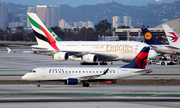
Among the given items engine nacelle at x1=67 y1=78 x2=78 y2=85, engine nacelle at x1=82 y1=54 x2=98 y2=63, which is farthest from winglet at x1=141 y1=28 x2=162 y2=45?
engine nacelle at x1=67 y1=78 x2=78 y2=85

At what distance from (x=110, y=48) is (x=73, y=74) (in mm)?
25314

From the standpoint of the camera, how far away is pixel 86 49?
201 ft

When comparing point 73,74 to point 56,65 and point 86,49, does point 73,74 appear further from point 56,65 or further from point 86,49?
point 56,65

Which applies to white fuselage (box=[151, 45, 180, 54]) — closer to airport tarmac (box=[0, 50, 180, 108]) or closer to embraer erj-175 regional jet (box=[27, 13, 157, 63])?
embraer erj-175 regional jet (box=[27, 13, 157, 63])

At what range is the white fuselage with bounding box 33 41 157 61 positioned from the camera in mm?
58900

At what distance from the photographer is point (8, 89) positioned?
33.7m

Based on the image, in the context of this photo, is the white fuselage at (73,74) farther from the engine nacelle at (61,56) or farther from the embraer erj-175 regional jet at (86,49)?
the engine nacelle at (61,56)

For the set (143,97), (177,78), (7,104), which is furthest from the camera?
(177,78)

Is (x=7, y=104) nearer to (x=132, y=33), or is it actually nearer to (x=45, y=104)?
(x=45, y=104)

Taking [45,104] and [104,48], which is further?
[104,48]

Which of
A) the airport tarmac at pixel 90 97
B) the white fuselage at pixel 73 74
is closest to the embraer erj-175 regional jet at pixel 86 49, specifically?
the white fuselage at pixel 73 74

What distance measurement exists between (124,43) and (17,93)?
33517mm

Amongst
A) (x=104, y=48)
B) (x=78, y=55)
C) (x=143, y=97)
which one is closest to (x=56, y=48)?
(x=78, y=55)

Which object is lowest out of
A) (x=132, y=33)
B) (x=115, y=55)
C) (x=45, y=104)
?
(x=45, y=104)
